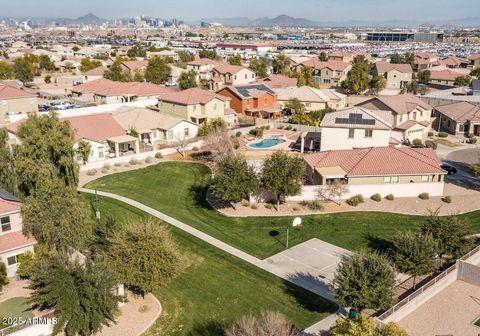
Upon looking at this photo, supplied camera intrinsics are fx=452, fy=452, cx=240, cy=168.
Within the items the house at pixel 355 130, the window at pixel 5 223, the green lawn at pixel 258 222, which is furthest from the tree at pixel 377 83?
the window at pixel 5 223

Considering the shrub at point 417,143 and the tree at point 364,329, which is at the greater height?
the tree at point 364,329

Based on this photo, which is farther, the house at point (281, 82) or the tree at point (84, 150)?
the house at point (281, 82)

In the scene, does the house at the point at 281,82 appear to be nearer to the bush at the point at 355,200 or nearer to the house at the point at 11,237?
the bush at the point at 355,200

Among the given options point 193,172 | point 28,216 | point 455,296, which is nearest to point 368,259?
point 455,296

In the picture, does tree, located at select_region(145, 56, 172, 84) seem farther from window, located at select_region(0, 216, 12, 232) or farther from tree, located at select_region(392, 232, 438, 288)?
tree, located at select_region(392, 232, 438, 288)

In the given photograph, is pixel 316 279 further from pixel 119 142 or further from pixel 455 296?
pixel 119 142

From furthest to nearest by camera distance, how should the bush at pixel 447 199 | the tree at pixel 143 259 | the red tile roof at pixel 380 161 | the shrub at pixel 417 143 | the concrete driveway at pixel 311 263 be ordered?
the shrub at pixel 417 143
the red tile roof at pixel 380 161
the bush at pixel 447 199
the concrete driveway at pixel 311 263
the tree at pixel 143 259

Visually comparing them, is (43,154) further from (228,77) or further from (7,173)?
(228,77)
